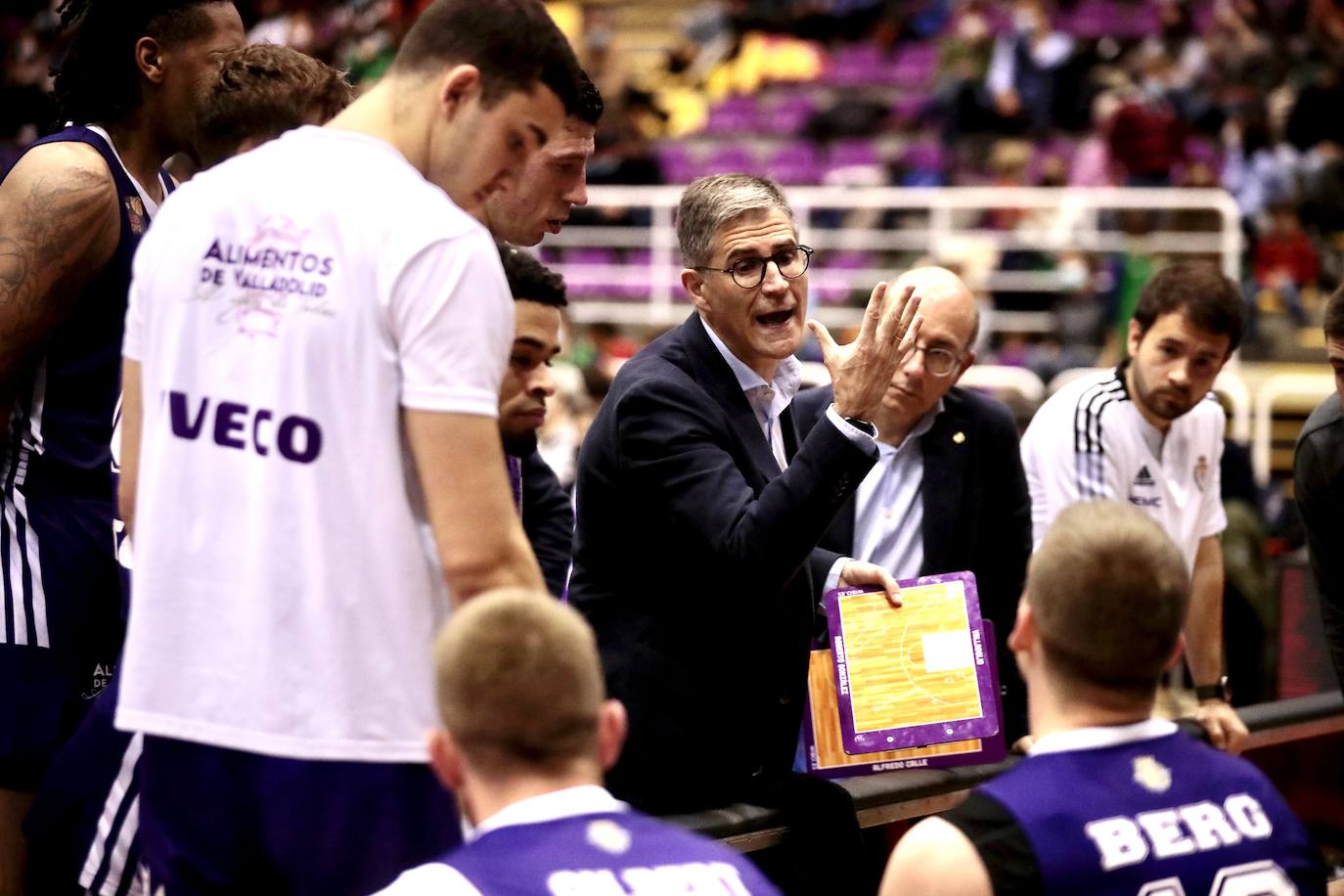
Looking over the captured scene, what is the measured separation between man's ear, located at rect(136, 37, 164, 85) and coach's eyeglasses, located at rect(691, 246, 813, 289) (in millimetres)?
1240

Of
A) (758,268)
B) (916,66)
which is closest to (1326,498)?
(758,268)

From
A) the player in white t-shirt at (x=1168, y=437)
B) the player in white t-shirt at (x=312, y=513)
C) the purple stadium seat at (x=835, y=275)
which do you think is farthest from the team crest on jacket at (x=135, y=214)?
the purple stadium seat at (x=835, y=275)

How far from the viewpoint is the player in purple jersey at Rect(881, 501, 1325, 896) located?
233 centimetres

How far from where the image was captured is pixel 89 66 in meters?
3.38

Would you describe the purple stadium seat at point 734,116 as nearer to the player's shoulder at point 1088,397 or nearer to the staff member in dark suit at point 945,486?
the player's shoulder at point 1088,397

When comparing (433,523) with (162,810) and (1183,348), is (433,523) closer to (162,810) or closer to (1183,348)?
(162,810)

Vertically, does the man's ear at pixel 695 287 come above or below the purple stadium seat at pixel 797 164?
below

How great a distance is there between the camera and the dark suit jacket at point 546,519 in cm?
437

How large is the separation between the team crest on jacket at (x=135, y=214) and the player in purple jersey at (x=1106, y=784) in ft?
6.09

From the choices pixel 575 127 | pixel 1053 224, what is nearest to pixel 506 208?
pixel 575 127

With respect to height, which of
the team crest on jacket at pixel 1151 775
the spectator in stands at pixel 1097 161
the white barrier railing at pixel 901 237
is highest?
the spectator in stands at pixel 1097 161

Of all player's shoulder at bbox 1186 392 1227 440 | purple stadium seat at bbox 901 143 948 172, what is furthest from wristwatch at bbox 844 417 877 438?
purple stadium seat at bbox 901 143 948 172

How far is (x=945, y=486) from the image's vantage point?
4578 mm

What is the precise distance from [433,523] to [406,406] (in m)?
0.16
